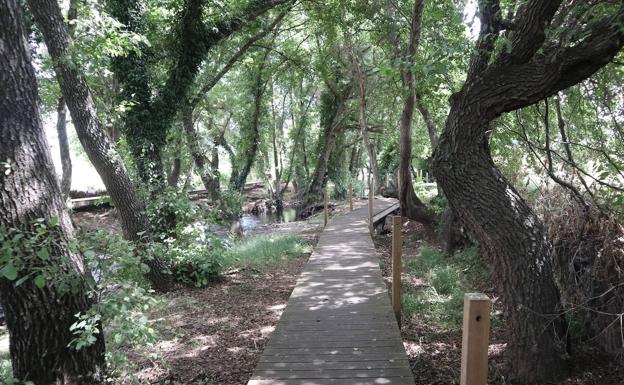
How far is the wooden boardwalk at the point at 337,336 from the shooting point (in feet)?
13.1

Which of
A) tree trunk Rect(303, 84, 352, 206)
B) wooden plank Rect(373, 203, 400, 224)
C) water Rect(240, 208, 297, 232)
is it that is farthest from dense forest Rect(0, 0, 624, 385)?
water Rect(240, 208, 297, 232)

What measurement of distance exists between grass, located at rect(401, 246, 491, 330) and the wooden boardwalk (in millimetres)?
670

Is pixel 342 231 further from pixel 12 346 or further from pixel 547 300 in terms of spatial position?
pixel 12 346

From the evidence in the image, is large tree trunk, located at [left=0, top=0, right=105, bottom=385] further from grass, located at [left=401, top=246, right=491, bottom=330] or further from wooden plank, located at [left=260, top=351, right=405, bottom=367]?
grass, located at [left=401, top=246, right=491, bottom=330]

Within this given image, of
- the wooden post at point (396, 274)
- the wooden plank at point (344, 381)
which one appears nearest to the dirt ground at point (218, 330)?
the wooden plank at point (344, 381)

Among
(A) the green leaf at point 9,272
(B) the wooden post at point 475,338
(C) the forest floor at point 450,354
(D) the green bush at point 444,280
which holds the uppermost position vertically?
(A) the green leaf at point 9,272

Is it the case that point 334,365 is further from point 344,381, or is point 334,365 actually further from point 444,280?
point 444,280

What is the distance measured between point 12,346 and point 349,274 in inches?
207

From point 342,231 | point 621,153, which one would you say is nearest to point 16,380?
point 621,153

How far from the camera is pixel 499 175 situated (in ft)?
14.9

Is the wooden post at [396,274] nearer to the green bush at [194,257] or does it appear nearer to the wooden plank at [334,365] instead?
the wooden plank at [334,365]

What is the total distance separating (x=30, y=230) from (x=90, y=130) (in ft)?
11.8

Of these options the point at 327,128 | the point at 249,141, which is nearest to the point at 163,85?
the point at 249,141

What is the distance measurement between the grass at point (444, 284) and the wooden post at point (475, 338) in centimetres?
356
